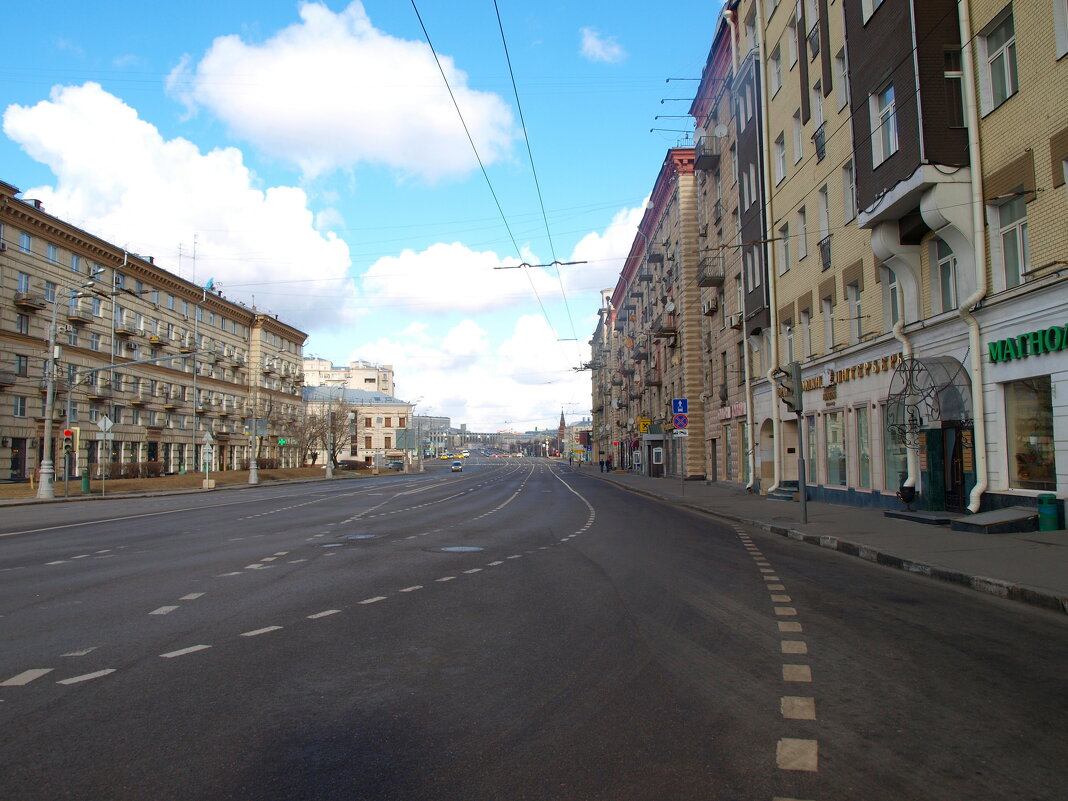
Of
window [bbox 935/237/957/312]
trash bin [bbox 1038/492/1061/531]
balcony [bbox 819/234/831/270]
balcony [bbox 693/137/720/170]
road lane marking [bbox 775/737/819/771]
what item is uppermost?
balcony [bbox 693/137/720/170]

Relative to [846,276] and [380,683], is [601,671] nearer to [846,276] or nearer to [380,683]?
[380,683]

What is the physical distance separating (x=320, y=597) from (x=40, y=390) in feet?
156

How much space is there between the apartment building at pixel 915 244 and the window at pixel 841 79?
59mm

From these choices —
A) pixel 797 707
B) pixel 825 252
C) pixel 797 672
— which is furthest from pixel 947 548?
pixel 825 252

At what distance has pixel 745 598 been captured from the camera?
27.6 ft

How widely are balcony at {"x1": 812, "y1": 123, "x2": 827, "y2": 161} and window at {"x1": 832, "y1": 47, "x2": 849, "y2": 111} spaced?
1.19 m

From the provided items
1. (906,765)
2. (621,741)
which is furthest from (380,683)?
(906,765)

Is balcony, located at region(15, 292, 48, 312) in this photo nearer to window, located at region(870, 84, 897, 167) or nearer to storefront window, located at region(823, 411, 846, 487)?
storefront window, located at region(823, 411, 846, 487)

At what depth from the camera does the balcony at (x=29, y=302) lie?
4512 cm

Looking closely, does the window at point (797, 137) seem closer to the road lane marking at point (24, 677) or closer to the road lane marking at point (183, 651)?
the road lane marking at point (183, 651)

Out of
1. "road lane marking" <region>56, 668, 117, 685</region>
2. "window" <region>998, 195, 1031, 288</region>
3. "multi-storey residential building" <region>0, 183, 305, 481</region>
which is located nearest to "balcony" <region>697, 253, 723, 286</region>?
"window" <region>998, 195, 1031, 288</region>

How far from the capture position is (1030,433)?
1405 centimetres

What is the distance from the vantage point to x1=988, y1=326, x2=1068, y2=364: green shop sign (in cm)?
1291

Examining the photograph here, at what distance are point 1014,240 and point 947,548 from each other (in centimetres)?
637
